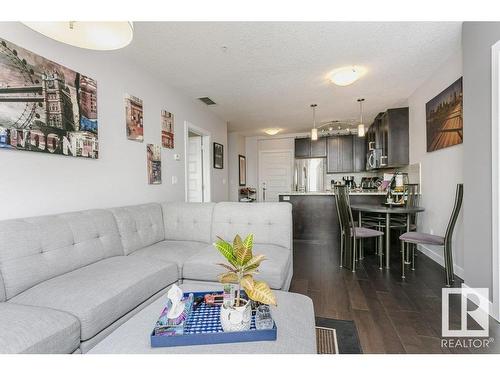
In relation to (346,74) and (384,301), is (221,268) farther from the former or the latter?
(346,74)

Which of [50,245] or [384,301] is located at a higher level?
[50,245]

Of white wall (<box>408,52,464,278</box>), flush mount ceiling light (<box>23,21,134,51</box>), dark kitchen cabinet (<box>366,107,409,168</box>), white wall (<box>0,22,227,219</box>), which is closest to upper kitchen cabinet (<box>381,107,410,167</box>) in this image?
dark kitchen cabinet (<box>366,107,409,168</box>)

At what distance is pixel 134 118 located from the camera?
279cm

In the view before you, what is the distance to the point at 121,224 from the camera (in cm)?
216

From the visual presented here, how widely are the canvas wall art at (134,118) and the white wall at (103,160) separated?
7cm

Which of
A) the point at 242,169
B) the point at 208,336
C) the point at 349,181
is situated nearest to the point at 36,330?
the point at 208,336

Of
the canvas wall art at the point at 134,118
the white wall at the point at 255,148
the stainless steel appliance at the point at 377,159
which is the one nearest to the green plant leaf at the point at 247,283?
the canvas wall art at the point at 134,118

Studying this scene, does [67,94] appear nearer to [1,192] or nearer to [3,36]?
[3,36]

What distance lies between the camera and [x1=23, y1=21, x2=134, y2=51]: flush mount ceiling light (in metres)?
1.11

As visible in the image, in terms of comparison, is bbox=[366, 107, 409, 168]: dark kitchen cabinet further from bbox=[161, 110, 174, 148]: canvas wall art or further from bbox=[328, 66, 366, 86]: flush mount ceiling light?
bbox=[161, 110, 174, 148]: canvas wall art

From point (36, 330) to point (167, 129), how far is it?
283 centimetres

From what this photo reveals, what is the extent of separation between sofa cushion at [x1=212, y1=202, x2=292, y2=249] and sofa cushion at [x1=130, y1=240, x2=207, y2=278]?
0.29 m
